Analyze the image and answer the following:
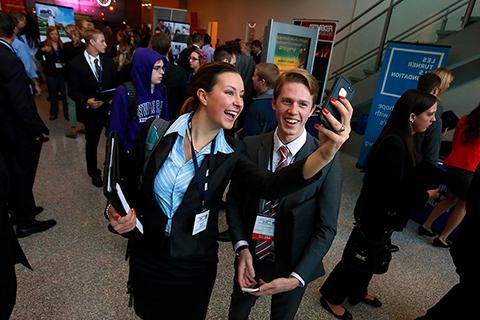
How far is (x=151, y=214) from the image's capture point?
1.27 metres

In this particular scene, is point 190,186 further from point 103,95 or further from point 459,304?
point 103,95

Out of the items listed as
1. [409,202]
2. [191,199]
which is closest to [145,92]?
[191,199]

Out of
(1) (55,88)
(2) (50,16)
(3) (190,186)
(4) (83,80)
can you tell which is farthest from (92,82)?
(2) (50,16)

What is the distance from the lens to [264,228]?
1.46 metres

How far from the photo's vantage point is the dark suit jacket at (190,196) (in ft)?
3.98

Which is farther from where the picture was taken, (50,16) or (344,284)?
(50,16)

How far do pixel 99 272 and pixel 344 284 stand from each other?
186 cm

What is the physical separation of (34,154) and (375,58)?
5.87 meters

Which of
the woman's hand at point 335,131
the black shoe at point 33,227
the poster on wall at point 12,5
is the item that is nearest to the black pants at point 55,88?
the black shoe at point 33,227

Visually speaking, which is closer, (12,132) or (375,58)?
(12,132)

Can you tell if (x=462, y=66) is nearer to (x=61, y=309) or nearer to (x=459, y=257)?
(x=459, y=257)

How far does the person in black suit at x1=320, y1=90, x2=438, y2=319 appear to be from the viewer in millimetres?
1835

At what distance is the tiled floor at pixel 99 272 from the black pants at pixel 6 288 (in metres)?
0.80

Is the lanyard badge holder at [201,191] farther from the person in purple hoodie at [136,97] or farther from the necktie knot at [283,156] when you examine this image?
the person in purple hoodie at [136,97]
